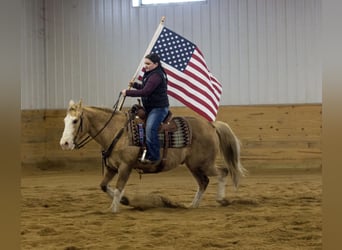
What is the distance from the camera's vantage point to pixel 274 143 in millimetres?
10531

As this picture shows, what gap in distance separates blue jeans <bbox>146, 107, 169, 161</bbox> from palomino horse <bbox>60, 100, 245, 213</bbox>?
0.44 ft

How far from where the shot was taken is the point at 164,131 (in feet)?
18.1

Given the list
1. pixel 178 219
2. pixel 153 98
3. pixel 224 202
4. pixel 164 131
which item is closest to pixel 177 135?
pixel 164 131

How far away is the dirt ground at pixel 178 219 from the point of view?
3.85 m

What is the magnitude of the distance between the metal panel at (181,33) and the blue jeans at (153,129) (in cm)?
560

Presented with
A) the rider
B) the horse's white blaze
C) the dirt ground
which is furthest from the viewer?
the horse's white blaze

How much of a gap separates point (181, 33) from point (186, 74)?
5198 mm

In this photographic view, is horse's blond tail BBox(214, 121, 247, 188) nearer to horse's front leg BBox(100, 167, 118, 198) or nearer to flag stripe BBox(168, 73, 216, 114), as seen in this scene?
flag stripe BBox(168, 73, 216, 114)

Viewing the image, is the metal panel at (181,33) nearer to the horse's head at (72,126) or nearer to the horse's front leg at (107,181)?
the horse's front leg at (107,181)

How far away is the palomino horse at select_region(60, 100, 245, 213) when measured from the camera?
17.9ft

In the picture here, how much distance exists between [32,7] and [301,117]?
6.06 metres

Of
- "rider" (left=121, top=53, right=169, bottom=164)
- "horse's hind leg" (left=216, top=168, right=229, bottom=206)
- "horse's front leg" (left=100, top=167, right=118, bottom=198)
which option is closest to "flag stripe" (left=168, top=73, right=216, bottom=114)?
"rider" (left=121, top=53, right=169, bottom=164)
